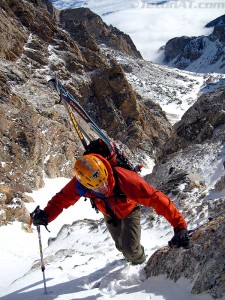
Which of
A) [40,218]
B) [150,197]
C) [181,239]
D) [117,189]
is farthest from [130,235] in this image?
[40,218]

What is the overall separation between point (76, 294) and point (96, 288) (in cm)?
34

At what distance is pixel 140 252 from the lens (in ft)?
21.2

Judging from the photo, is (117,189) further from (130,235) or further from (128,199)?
(130,235)

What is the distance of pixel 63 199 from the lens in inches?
244

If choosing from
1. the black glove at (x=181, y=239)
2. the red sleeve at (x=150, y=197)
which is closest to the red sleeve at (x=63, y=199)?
the red sleeve at (x=150, y=197)

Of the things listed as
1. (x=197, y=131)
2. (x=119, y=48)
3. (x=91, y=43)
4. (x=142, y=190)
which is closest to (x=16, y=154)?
(x=197, y=131)

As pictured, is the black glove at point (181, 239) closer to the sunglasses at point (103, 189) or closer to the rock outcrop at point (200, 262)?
the rock outcrop at point (200, 262)

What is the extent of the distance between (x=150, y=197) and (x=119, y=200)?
671 mm

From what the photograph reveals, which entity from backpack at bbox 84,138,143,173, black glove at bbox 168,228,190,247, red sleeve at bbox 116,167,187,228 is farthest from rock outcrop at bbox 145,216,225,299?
backpack at bbox 84,138,143,173

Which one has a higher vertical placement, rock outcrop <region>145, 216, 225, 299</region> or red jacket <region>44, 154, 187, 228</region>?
red jacket <region>44, 154, 187, 228</region>

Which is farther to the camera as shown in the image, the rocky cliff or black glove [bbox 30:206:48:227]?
the rocky cliff

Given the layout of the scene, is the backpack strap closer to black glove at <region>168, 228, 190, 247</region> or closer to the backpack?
the backpack

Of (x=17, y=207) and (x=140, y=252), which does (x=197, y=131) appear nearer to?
(x=17, y=207)

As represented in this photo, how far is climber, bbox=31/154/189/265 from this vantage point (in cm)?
533
